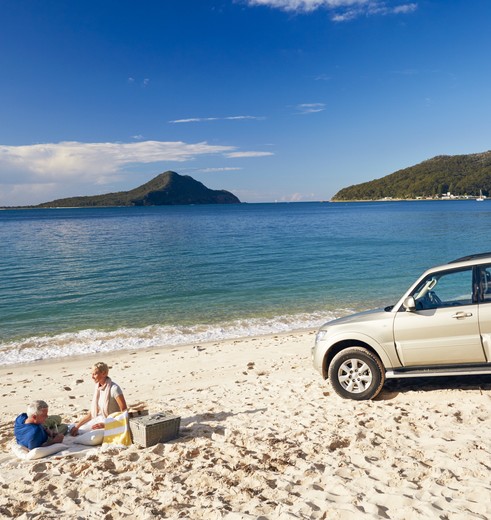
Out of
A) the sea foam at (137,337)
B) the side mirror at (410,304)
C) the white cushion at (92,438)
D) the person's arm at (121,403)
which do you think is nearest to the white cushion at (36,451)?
the white cushion at (92,438)

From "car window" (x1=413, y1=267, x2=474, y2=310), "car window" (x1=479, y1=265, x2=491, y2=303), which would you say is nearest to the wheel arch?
"car window" (x1=413, y1=267, x2=474, y2=310)

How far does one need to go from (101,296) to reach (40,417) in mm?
16201

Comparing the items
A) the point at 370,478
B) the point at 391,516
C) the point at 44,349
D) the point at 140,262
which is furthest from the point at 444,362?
the point at 140,262

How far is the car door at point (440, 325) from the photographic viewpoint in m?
6.93

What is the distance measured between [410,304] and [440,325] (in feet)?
1.70

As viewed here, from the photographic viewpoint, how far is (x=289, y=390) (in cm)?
875

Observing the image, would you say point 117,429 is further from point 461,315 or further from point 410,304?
point 461,315

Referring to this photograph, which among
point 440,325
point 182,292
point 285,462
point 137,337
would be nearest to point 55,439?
point 285,462

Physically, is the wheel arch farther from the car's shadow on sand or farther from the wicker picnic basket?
the wicker picnic basket

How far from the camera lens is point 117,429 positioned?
6.61m

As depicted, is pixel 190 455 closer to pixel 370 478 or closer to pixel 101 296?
pixel 370 478

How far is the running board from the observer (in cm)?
696

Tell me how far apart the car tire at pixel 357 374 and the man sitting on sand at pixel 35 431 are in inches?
167

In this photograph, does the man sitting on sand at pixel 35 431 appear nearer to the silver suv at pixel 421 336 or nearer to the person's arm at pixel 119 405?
the person's arm at pixel 119 405
